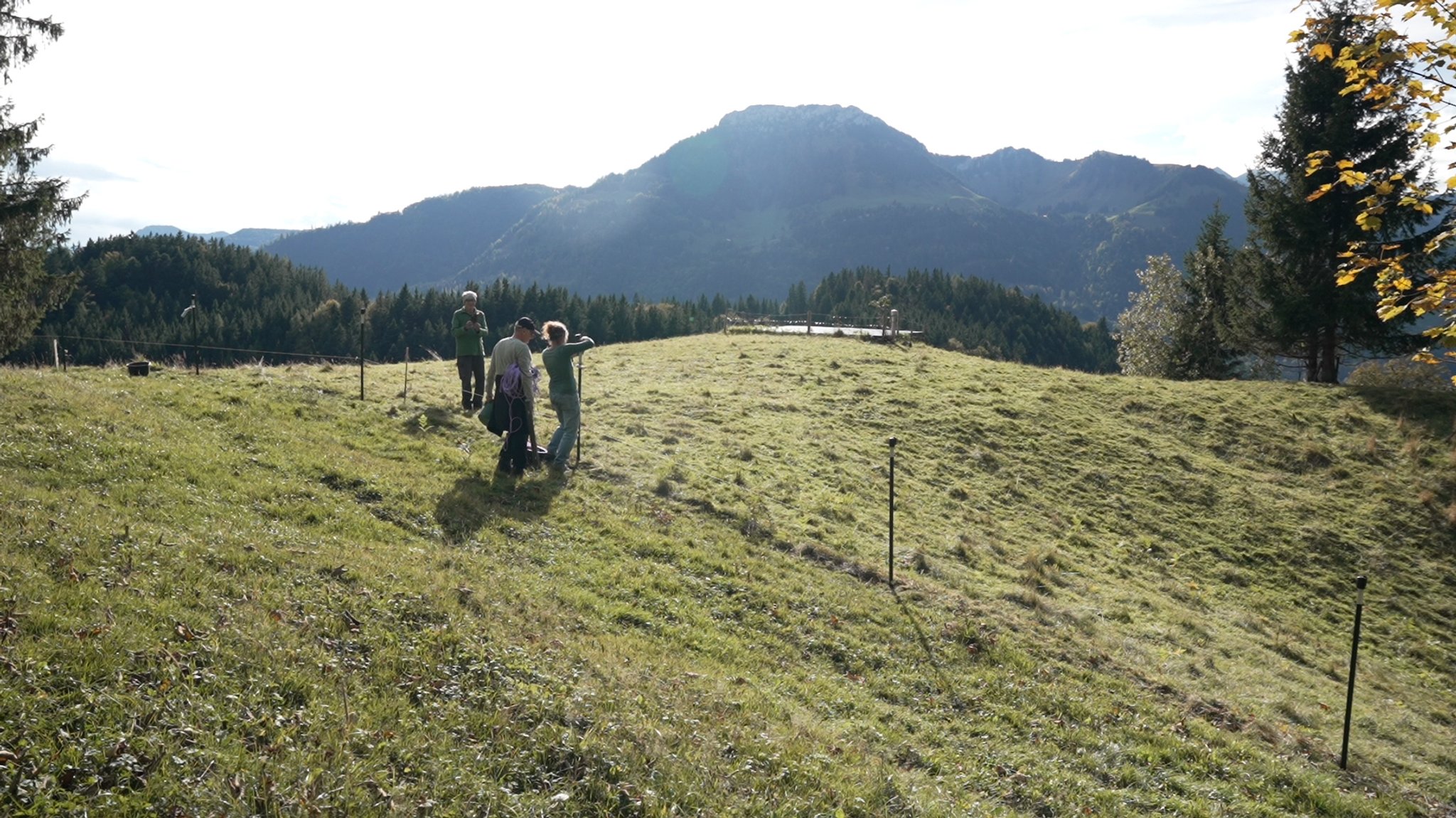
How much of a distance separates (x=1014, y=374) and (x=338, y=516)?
86.1 feet

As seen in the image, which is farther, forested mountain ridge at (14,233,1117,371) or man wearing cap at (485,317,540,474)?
forested mountain ridge at (14,233,1117,371)

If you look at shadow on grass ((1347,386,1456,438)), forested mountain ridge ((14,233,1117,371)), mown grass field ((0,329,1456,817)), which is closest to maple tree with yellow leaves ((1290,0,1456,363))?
mown grass field ((0,329,1456,817))

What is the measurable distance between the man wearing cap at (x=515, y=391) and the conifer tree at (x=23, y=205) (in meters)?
16.9

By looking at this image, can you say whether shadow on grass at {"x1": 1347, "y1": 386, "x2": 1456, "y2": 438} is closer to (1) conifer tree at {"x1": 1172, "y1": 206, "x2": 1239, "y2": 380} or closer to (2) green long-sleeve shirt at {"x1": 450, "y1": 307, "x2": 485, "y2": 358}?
(1) conifer tree at {"x1": 1172, "y1": 206, "x2": 1239, "y2": 380}

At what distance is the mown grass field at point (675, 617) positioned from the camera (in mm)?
5883

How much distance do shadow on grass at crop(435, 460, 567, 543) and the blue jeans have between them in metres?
0.46

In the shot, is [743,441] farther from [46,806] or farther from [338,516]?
[46,806]

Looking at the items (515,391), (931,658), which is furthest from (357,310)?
(931,658)

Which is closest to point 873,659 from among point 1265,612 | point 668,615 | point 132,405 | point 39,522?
point 668,615

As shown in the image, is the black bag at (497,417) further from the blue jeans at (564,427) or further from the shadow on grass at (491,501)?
the blue jeans at (564,427)

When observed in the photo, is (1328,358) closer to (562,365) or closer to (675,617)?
(562,365)

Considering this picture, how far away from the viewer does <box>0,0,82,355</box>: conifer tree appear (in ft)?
67.9

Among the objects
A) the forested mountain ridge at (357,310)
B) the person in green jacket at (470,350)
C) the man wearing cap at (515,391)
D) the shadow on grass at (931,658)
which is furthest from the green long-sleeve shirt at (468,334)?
the forested mountain ridge at (357,310)

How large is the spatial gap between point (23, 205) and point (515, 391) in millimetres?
18205
